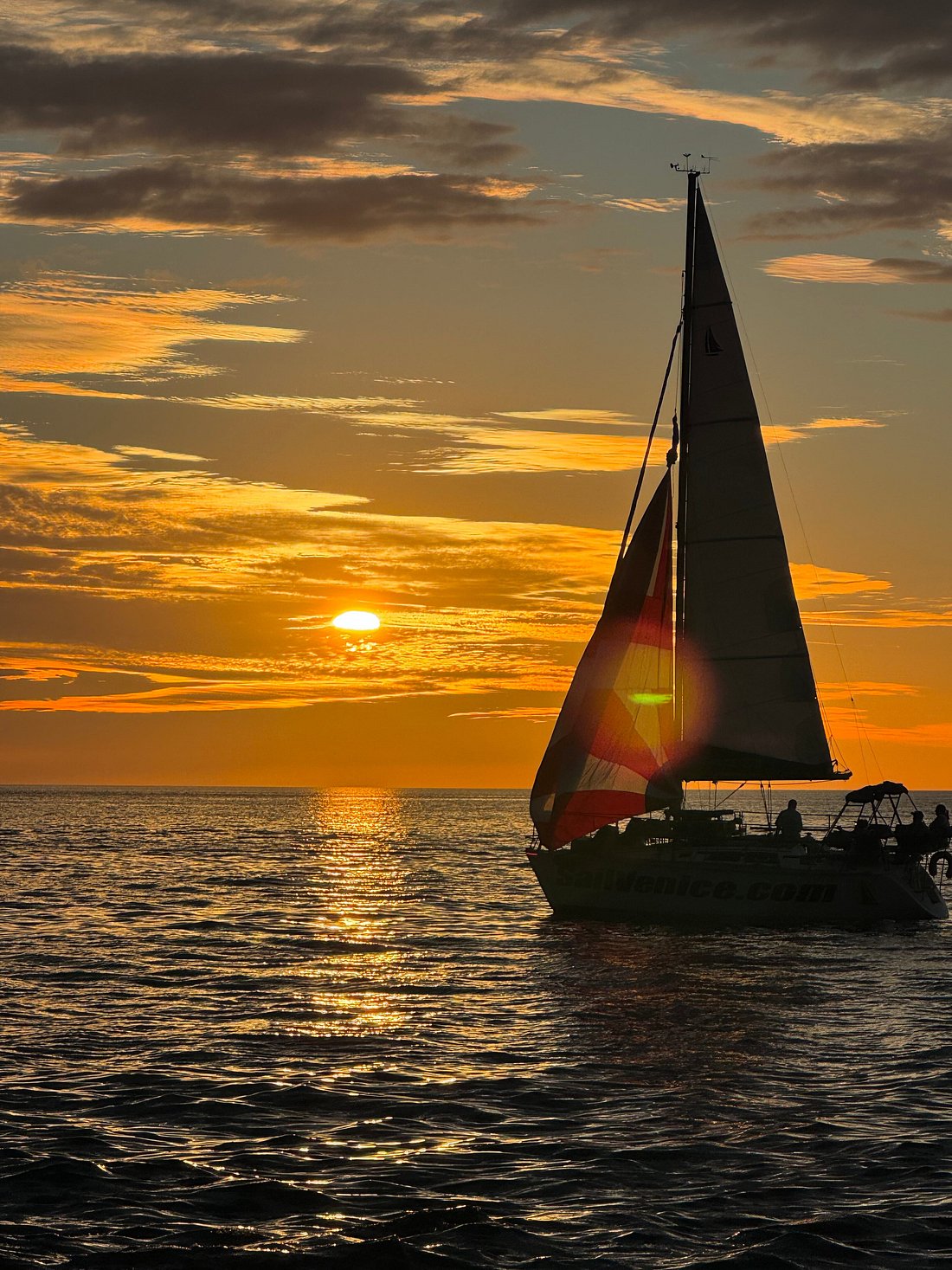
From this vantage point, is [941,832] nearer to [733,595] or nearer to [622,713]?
[733,595]

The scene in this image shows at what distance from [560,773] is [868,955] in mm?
9975

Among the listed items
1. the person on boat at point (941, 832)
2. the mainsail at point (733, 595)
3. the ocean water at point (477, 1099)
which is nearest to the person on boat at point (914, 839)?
the person on boat at point (941, 832)

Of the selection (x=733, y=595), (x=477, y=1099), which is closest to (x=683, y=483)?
(x=733, y=595)

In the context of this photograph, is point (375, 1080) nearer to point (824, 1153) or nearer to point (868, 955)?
point (824, 1153)

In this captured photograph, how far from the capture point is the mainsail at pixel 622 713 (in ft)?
141

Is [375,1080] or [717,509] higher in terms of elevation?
[717,509]

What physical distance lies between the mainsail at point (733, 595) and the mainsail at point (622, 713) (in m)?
0.83

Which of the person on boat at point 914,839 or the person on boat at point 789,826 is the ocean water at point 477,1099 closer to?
the person on boat at point 914,839

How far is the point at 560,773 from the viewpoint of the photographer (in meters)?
42.9

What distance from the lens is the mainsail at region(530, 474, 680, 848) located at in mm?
42844

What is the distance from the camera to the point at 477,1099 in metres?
21.4

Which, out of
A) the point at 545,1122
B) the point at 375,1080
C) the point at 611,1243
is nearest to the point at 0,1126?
the point at 375,1080

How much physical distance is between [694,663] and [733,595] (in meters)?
2.38

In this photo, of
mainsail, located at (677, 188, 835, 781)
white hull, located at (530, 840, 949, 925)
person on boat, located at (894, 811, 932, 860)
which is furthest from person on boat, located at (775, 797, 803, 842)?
person on boat, located at (894, 811, 932, 860)
